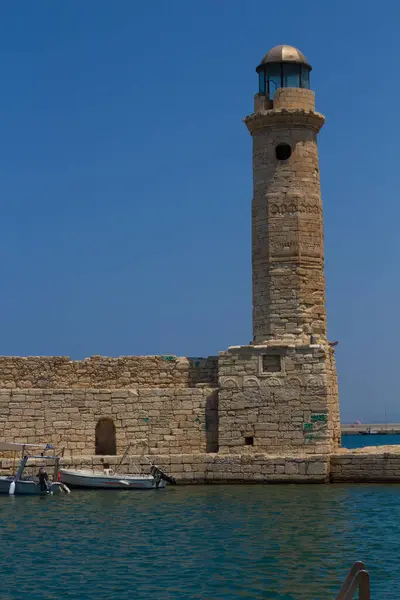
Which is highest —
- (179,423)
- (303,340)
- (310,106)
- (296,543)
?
(310,106)

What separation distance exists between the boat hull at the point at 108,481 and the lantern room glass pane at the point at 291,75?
9800 mm

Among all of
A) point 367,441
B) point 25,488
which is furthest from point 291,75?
point 367,441

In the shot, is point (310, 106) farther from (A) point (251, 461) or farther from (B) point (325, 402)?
(A) point (251, 461)

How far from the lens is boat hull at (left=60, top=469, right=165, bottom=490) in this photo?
21.0 meters

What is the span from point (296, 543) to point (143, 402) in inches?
323

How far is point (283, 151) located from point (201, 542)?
11029mm

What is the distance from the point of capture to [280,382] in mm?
21609

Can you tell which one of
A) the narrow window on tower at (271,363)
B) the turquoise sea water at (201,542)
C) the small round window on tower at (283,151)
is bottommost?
the turquoise sea water at (201,542)

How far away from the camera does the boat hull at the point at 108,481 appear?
21.0 metres

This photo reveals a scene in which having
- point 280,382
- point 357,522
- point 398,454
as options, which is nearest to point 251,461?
point 280,382

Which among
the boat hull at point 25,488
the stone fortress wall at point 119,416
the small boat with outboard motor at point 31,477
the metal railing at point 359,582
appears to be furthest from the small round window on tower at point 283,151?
the metal railing at point 359,582

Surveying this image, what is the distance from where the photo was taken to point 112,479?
68.9ft

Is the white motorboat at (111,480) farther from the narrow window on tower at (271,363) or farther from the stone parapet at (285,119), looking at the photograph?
the stone parapet at (285,119)

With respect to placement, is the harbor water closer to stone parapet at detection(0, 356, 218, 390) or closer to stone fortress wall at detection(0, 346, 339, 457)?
stone fortress wall at detection(0, 346, 339, 457)
